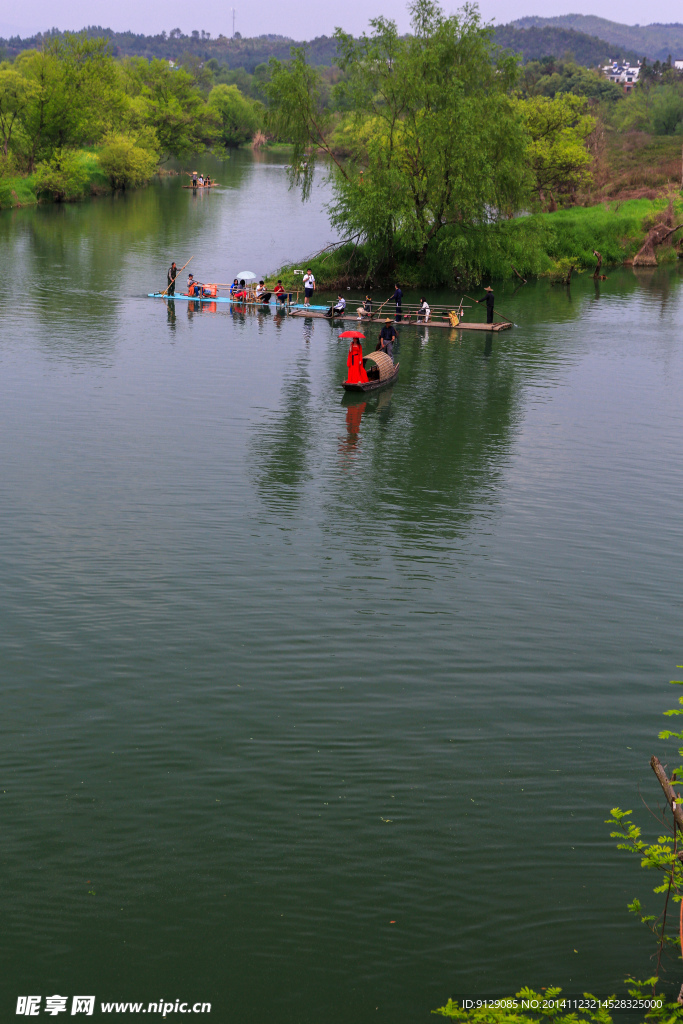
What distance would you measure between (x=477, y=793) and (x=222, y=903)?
378 centimetres

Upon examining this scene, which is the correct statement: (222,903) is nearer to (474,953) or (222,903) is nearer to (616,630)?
(474,953)

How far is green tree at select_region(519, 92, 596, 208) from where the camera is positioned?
77688 mm

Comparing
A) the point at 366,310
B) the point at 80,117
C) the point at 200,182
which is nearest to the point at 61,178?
the point at 80,117

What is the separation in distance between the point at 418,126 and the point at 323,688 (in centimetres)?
4533

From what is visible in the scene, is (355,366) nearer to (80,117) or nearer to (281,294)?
(281,294)

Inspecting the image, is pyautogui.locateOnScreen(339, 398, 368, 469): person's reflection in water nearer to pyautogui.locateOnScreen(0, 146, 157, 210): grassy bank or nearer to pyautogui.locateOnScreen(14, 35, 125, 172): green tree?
pyautogui.locateOnScreen(0, 146, 157, 210): grassy bank

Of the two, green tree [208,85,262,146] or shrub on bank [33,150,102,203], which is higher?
green tree [208,85,262,146]

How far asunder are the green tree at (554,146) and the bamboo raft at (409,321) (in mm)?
35138

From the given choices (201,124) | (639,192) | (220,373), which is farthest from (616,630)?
(201,124)

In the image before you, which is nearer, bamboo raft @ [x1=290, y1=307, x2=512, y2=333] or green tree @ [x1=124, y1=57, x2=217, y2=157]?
bamboo raft @ [x1=290, y1=307, x2=512, y2=333]

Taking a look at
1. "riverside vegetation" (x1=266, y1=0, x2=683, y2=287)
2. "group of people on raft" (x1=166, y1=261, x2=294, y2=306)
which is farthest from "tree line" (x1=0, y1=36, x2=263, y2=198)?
"group of people on raft" (x1=166, y1=261, x2=294, y2=306)

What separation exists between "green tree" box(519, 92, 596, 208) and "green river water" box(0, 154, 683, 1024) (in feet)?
169

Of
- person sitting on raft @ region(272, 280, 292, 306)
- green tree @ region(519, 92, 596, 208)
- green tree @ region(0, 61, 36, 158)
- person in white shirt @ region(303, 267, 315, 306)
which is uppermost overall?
green tree @ region(0, 61, 36, 158)

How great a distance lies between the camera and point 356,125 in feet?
175
